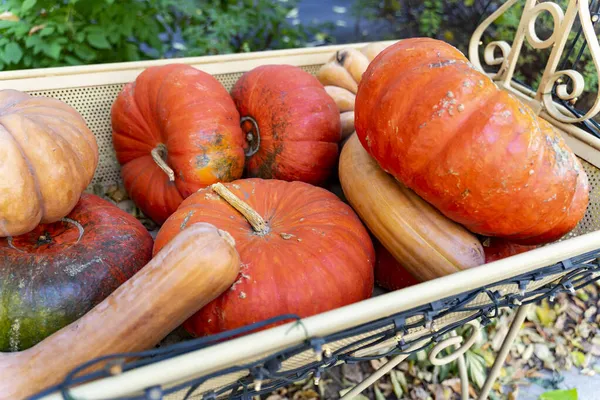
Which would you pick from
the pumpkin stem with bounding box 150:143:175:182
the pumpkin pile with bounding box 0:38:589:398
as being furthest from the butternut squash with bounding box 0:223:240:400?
the pumpkin stem with bounding box 150:143:175:182

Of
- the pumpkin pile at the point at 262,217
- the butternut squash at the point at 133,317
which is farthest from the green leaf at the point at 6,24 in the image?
the butternut squash at the point at 133,317

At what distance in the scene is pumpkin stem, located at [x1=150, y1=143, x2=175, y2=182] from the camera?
1.40 metres

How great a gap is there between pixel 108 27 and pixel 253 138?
2.91 ft

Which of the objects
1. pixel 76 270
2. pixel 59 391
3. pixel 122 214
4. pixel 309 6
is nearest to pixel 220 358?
pixel 59 391

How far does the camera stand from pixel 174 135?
4.64ft

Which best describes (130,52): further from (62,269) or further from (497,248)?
(497,248)

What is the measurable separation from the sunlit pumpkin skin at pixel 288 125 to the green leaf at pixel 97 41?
2.17 ft

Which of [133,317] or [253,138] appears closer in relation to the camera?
[133,317]

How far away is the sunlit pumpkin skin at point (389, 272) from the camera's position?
135cm

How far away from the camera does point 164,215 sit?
60.2 inches

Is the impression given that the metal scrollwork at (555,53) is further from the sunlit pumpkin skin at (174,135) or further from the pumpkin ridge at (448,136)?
the sunlit pumpkin skin at (174,135)

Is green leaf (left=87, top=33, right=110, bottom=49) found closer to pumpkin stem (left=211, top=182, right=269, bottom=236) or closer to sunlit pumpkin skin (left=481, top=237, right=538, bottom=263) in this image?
pumpkin stem (left=211, top=182, right=269, bottom=236)

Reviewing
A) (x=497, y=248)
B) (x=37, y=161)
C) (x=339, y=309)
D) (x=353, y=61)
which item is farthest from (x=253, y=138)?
(x=339, y=309)

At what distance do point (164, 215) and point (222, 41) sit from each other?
1.25 meters
